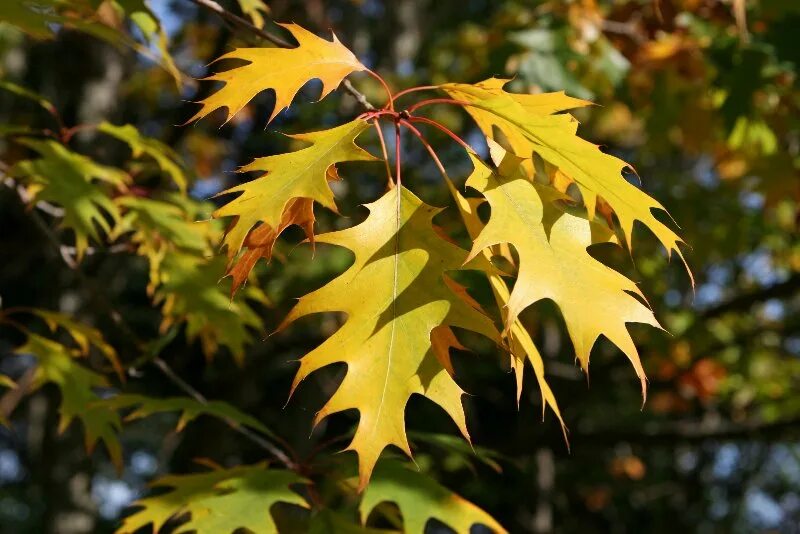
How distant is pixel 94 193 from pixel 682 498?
32.2 feet

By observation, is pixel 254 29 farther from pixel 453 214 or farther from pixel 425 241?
pixel 453 214

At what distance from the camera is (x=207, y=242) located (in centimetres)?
222

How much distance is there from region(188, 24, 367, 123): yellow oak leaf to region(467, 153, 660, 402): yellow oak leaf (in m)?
0.24

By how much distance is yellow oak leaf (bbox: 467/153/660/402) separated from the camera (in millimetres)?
1005

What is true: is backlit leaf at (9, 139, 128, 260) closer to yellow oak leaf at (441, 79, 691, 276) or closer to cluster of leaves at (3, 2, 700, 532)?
cluster of leaves at (3, 2, 700, 532)

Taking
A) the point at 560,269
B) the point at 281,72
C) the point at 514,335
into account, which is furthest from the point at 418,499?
the point at 281,72

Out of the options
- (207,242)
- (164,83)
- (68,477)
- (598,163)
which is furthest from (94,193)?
(164,83)

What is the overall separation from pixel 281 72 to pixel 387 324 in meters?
0.37

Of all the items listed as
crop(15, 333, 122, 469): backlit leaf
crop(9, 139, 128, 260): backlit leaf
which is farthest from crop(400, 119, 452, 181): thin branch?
crop(15, 333, 122, 469): backlit leaf

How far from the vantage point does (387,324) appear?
109 cm

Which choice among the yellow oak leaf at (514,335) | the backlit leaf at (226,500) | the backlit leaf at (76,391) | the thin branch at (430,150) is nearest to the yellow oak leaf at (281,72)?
the thin branch at (430,150)

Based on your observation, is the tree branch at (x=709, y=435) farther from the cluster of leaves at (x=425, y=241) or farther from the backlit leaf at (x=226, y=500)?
the cluster of leaves at (x=425, y=241)

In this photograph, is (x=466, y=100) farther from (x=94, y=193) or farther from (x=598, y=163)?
(x=94, y=193)

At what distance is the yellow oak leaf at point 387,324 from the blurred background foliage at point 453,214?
0.13 metres
